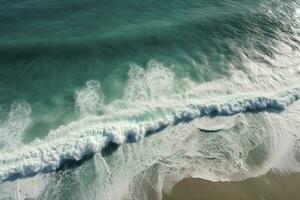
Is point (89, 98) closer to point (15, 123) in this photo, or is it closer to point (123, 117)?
point (123, 117)

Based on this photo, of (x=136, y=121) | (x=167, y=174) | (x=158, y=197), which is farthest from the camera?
(x=136, y=121)

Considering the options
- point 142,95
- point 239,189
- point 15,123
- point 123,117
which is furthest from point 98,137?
point 239,189

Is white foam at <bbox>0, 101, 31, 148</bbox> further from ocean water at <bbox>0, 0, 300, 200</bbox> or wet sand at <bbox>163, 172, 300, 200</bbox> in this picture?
wet sand at <bbox>163, 172, 300, 200</bbox>

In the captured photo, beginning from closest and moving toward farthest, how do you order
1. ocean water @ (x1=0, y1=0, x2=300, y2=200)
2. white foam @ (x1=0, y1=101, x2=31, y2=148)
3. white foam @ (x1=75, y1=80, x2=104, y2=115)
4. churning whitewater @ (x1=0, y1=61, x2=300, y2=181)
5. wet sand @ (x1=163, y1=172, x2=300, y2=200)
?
wet sand @ (x1=163, y1=172, x2=300, y2=200) < ocean water @ (x1=0, y1=0, x2=300, y2=200) < churning whitewater @ (x1=0, y1=61, x2=300, y2=181) < white foam @ (x1=0, y1=101, x2=31, y2=148) < white foam @ (x1=75, y1=80, x2=104, y2=115)

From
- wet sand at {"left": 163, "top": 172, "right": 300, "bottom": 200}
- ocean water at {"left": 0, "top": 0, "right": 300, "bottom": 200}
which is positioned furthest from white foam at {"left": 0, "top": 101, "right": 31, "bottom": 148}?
wet sand at {"left": 163, "top": 172, "right": 300, "bottom": 200}

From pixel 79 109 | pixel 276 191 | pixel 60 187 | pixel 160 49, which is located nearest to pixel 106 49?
pixel 160 49

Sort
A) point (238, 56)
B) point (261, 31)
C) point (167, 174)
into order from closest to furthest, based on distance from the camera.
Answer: point (167, 174) → point (238, 56) → point (261, 31)

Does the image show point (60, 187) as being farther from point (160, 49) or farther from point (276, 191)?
point (160, 49)

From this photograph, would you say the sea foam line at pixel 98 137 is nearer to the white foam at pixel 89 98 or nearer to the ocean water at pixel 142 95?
the ocean water at pixel 142 95
